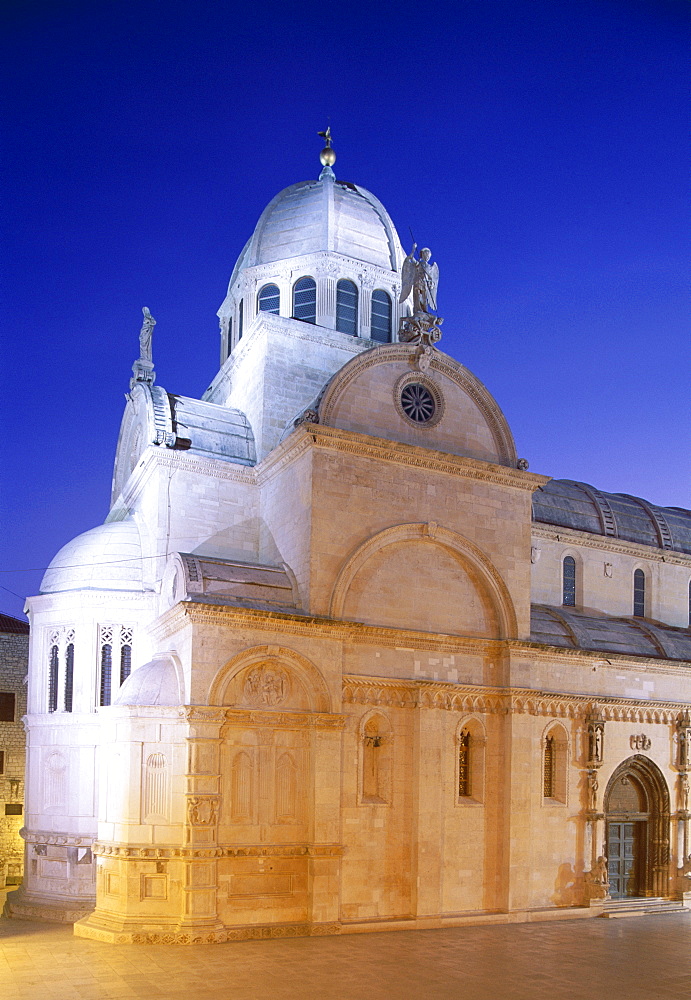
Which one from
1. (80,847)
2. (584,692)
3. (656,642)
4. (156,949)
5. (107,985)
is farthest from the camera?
(656,642)

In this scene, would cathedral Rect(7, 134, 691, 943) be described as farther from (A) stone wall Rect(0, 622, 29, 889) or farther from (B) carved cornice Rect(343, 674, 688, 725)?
(A) stone wall Rect(0, 622, 29, 889)

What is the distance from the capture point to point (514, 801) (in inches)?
968

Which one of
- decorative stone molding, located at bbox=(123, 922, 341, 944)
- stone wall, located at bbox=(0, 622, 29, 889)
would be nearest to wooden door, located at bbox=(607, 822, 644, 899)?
decorative stone molding, located at bbox=(123, 922, 341, 944)

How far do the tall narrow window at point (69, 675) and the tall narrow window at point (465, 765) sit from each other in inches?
403

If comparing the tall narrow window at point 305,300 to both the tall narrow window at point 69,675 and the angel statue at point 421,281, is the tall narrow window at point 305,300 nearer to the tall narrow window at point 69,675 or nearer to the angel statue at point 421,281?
the angel statue at point 421,281

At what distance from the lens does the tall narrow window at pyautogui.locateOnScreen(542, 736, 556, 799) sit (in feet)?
85.8

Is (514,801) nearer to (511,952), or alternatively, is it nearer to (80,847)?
(511,952)

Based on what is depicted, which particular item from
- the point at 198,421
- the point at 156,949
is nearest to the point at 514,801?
the point at 156,949

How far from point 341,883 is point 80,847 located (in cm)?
683

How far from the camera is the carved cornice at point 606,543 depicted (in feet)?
105

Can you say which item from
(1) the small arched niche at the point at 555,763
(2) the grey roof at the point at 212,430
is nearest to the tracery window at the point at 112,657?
(2) the grey roof at the point at 212,430

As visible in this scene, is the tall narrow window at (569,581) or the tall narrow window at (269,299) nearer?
the tall narrow window at (269,299)

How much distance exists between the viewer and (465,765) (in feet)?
Result: 82.2

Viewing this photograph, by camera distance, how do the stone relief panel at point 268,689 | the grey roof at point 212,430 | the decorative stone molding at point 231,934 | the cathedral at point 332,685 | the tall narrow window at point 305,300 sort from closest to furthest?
1. the decorative stone molding at point 231,934
2. the cathedral at point 332,685
3. the stone relief panel at point 268,689
4. the grey roof at point 212,430
5. the tall narrow window at point 305,300
